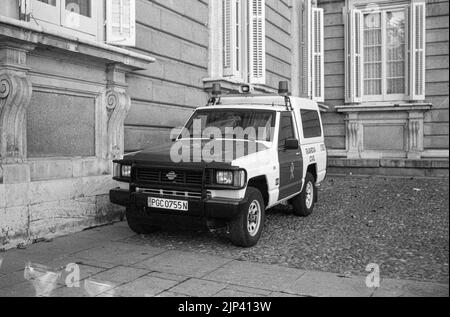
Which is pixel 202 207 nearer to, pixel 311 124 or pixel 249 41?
pixel 311 124

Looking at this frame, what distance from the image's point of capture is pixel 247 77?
42.1 feet

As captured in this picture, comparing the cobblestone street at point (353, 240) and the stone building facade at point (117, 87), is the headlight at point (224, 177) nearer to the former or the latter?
the cobblestone street at point (353, 240)

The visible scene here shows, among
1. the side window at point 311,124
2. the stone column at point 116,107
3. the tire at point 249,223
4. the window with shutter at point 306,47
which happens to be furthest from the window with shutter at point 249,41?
the tire at point 249,223

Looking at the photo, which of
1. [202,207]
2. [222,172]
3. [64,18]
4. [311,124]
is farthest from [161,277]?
[311,124]

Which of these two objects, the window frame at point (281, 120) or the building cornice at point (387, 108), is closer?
the window frame at point (281, 120)

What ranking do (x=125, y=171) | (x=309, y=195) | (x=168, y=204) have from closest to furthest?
(x=168, y=204) < (x=125, y=171) < (x=309, y=195)

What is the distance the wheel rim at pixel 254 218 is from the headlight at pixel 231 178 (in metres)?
0.53

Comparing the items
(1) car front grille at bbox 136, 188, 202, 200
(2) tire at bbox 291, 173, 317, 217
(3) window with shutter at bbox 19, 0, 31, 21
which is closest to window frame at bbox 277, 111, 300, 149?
(2) tire at bbox 291, 173, 317, 217

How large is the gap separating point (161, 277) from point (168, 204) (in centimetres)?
126

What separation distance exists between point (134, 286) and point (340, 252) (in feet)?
9.03

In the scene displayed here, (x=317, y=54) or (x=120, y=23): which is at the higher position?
(x=317, y=54)

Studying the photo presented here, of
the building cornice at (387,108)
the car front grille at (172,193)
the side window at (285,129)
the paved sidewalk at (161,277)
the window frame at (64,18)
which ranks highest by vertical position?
the window frame at (64,18)

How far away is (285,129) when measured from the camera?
25.2ft

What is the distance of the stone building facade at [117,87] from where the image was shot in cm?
627
